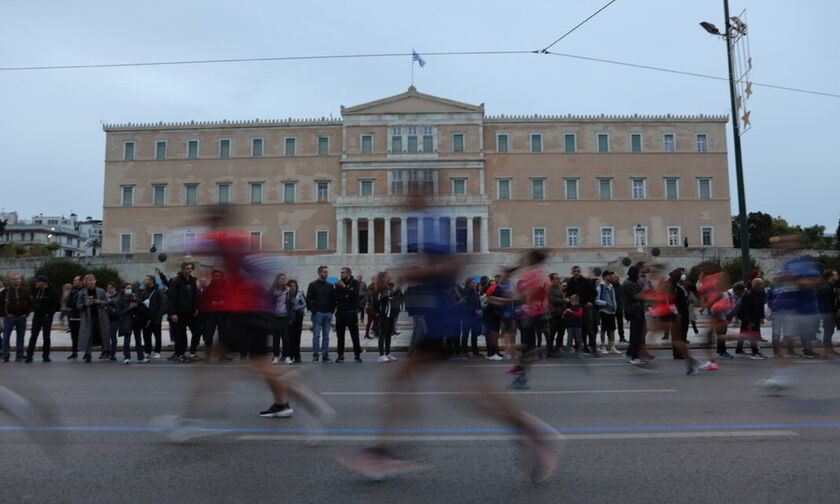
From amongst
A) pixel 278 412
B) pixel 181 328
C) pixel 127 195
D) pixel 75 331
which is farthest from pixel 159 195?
pixel 278 412

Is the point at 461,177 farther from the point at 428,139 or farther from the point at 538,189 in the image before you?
the point at 538,189

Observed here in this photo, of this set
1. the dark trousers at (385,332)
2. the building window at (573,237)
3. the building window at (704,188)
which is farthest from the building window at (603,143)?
the dark trousers at (385,332)

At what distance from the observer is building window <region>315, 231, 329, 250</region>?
62.2 m

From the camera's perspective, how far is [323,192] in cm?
6291

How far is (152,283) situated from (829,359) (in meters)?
13.5

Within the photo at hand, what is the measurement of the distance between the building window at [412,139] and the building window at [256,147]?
14.3 metres

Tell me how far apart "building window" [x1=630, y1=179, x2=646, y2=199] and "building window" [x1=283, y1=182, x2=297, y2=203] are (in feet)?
106

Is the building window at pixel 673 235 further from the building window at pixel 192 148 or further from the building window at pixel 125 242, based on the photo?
the building window at pixel 125 242

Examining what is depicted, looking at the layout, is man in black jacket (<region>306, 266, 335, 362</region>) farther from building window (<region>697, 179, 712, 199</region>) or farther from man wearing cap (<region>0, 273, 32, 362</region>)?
building window (<region>697, 179, 712, 199</region>)

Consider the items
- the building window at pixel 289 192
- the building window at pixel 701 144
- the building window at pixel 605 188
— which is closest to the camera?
the building window at pixel 605 188

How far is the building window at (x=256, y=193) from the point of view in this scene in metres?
63.3

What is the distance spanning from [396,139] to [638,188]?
23429 millimetres

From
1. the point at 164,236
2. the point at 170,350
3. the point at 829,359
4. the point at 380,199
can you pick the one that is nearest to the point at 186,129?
the point at 164,236

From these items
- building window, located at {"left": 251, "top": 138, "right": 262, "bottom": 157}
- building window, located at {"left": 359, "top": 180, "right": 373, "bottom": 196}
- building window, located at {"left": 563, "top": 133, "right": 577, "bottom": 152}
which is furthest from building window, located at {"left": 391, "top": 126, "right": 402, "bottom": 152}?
building window, located at {"left": 563, "top": 133, "right": 577, "bottom": 152}
